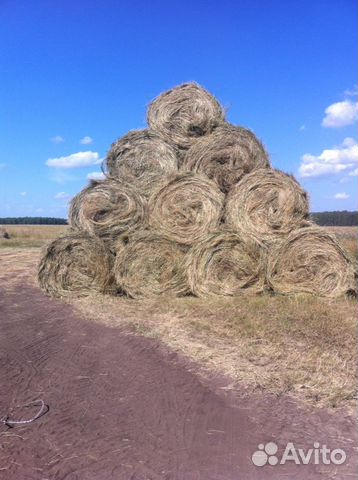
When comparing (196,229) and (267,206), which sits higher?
(267,206)

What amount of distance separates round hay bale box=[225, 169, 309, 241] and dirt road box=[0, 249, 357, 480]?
3.04 m

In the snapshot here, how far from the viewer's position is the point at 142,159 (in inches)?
337

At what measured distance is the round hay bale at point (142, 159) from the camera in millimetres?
8477

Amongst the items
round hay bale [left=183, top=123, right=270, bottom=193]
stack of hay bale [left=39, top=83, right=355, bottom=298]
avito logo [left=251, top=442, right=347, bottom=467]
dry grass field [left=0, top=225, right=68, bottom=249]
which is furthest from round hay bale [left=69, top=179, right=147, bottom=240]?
avito logo [left=251, top=442, right=347, bottom=467]

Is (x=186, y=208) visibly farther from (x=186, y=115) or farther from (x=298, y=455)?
(x=298, y=455)

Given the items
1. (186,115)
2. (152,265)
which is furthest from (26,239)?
(152,265)

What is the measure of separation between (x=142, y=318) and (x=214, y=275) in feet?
4.88

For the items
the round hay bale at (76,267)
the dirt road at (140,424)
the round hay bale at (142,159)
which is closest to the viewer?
the dirt road at (140,424)

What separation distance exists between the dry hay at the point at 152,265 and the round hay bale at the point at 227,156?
1384 millimetres

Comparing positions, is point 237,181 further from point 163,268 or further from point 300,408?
point 300,408

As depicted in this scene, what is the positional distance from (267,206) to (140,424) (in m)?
4.77

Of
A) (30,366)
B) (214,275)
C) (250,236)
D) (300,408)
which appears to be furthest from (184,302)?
(300,408)

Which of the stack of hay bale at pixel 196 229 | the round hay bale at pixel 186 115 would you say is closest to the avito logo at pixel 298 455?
the stack of hay bale at pixel 196 229

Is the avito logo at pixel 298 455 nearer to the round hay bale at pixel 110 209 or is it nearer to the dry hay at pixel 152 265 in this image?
the dry hay at pixel 152 265
